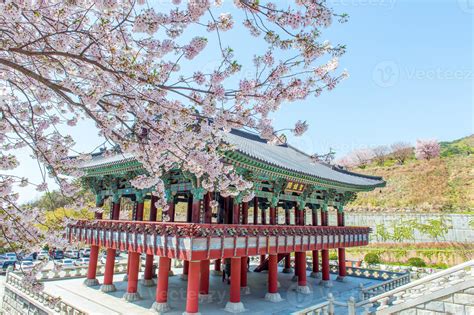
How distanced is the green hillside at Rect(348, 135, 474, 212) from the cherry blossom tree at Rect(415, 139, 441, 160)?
246 centimetres

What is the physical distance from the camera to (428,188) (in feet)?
158

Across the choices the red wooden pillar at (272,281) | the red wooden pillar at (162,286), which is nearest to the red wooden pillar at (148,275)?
the red wooden pillar at (162,286)

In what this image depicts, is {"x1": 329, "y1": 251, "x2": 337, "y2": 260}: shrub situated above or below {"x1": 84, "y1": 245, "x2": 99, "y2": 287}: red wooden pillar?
below

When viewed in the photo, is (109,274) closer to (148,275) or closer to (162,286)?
(148,275)

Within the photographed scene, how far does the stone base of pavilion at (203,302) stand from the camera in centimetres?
1158

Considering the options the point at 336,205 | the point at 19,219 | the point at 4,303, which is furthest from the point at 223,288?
the point at 4,303

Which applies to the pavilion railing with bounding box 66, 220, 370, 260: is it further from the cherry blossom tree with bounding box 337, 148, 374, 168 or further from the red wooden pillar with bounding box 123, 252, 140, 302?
the cherry blossom tree with bounding box 337, 148, 374, 168

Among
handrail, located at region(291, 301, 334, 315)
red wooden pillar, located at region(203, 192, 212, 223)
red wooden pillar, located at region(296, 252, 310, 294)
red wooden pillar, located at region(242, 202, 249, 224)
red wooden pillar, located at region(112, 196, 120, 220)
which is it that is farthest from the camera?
red wooden pillar, located at region(112, 196, 120, 220)

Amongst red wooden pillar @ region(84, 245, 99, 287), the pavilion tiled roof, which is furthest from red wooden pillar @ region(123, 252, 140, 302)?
the pavilion tiled roof

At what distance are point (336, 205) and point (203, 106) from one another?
18.0 m

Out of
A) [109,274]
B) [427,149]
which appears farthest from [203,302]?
[427,149]

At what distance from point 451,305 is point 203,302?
8566 mm

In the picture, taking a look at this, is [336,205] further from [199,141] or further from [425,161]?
[425,161]

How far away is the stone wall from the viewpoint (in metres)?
8.32
